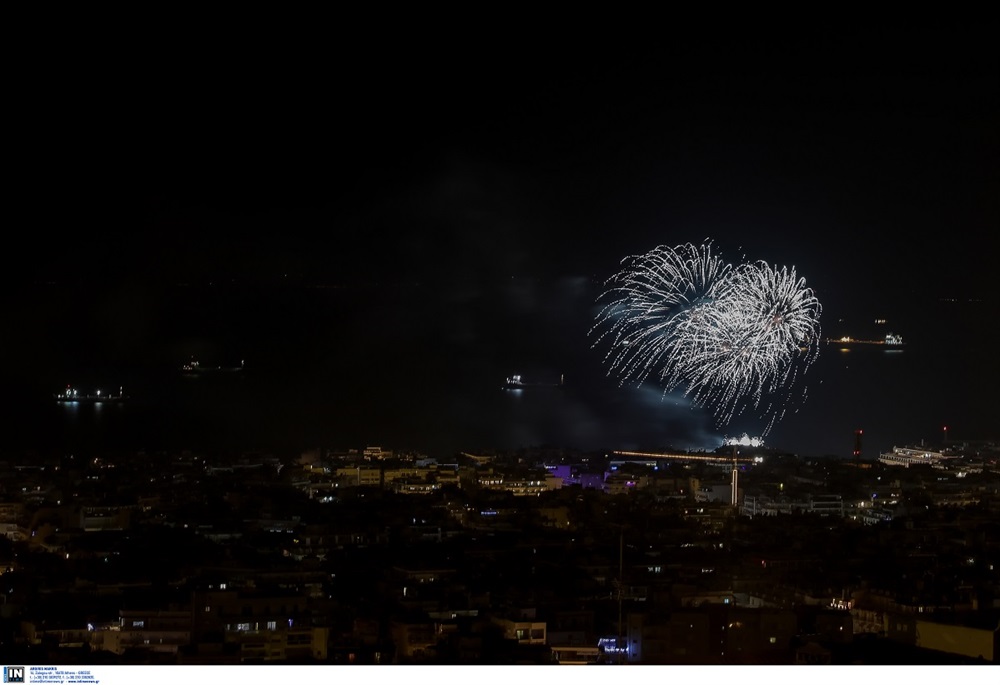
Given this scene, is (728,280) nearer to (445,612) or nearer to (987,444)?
(445,612)

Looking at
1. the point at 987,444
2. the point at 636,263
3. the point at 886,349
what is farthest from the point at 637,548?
the point at 886,349

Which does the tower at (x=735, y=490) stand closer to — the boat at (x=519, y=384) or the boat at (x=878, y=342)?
the boat at (x=519, y=384)

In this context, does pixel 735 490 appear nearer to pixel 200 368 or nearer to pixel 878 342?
pixel 878 342

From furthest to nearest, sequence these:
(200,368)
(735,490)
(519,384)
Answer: (200,368) < (519,384) < (735,490)

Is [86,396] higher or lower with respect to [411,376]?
lower

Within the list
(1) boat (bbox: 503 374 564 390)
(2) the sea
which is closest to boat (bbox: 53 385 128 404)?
(2) the sea

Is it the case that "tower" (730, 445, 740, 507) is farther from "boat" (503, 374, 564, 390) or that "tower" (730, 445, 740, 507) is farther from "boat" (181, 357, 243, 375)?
"boat" (181, 357, 243, 375)

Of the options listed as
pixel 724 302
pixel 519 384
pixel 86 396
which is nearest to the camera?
pixel 724 302

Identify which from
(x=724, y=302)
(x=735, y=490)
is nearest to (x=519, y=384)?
(x=735, y=490)
